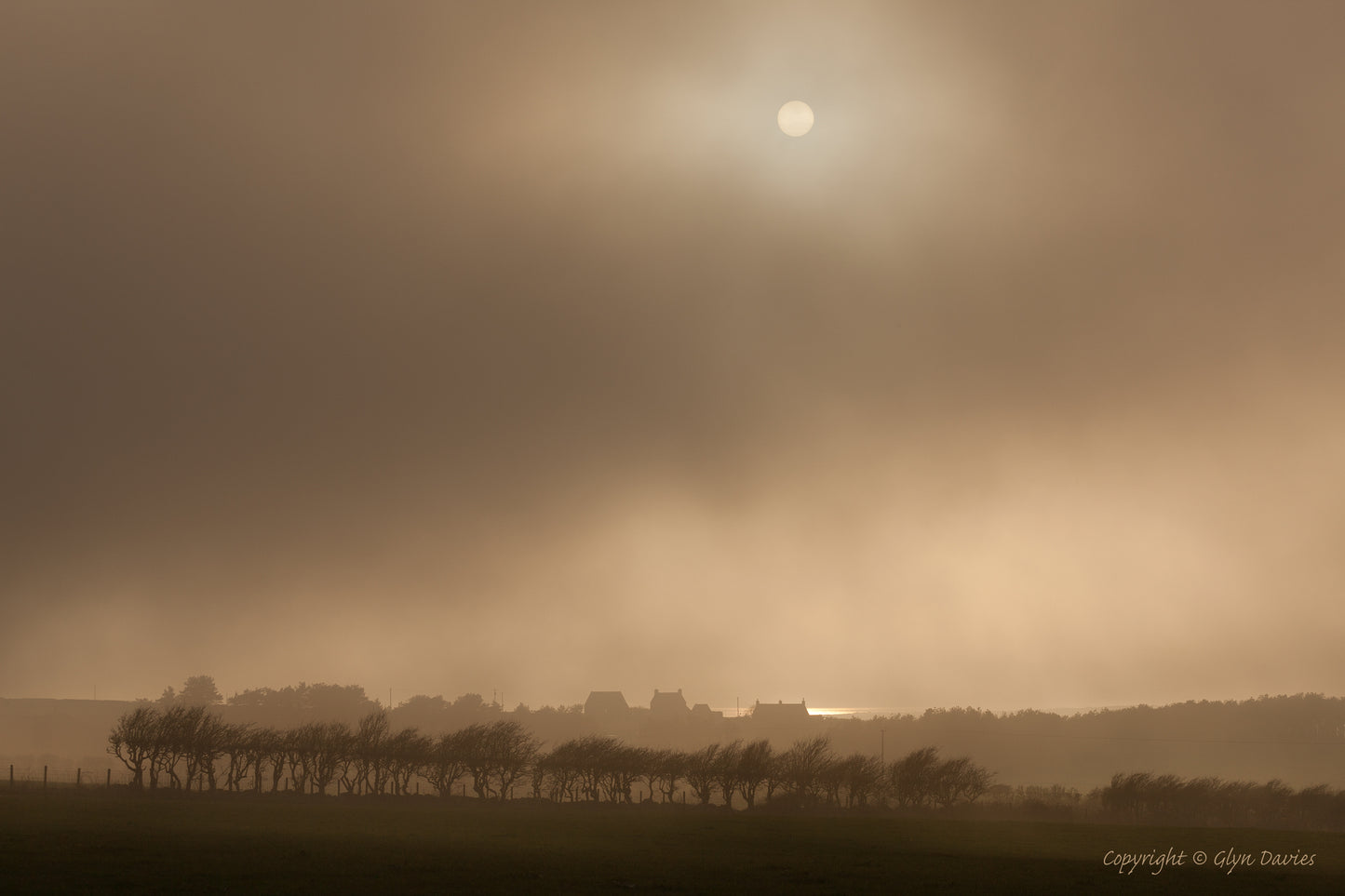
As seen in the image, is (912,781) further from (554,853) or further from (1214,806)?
(554,853)

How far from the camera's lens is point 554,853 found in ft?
184

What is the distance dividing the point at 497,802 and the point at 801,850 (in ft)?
184

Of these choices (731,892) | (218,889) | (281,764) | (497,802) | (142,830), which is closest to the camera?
(218,889)

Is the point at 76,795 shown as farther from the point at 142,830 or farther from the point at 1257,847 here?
the point at 1257,847

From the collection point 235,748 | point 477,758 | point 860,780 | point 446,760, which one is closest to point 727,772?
point 860,780

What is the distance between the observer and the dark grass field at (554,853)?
4281 cm

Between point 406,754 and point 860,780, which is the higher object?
point 406,754

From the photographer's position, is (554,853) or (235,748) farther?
(235,748)

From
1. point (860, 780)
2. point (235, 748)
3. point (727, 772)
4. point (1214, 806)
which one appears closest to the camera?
point (235, 748)

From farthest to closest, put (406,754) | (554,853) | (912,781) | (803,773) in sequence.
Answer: (912,781) < (803,773) < (406,754) < (554,853)

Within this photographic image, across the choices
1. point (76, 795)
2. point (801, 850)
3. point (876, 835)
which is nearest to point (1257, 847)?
point (876, 835)

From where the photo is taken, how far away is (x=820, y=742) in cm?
13375

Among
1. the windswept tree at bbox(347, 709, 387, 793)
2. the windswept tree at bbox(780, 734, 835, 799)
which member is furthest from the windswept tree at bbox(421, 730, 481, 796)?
the windswept tree at bbox(780, 734, 835, 799)

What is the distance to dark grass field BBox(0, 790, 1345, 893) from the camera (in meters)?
42.8
